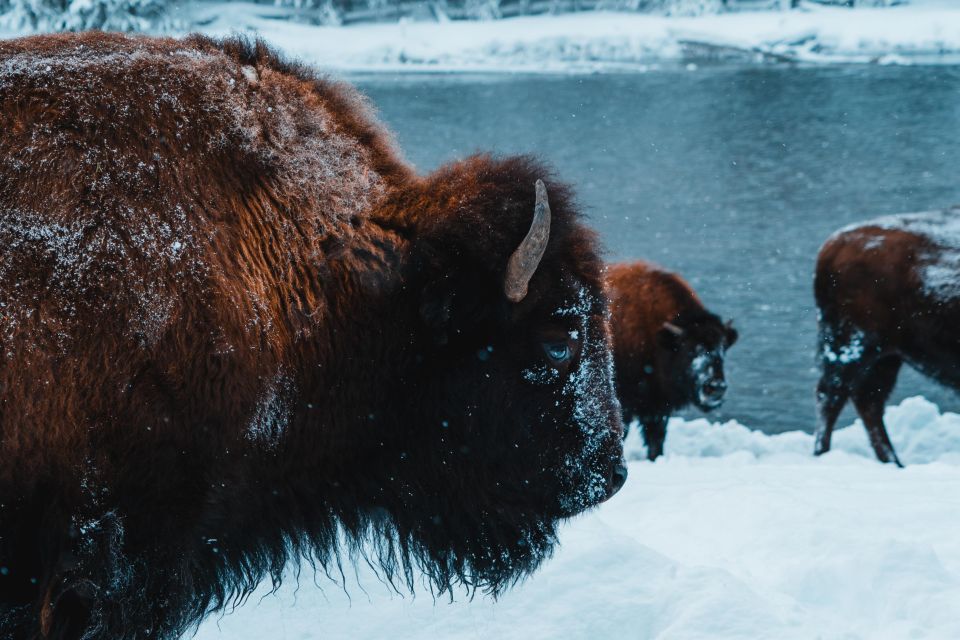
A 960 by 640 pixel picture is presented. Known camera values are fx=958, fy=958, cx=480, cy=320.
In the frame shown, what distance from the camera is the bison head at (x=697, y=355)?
7.52 meters

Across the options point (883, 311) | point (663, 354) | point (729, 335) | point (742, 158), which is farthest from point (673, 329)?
point (742, 158)

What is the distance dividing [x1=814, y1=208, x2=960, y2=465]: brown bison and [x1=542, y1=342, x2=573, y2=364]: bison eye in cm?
531

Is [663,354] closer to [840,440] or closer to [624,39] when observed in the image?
[840,440]

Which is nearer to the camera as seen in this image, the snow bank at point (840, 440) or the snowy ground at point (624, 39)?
the snow bank at point (840, 440)

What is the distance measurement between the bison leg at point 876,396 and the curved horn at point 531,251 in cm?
575

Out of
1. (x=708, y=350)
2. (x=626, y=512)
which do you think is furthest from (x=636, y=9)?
(x=626, y=512)

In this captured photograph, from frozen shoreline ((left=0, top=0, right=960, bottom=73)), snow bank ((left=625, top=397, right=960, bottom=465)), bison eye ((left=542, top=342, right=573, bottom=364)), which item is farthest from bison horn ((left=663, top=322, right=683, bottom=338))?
frozen shoreline ((left=0, top=0, right=960, bottom=73))

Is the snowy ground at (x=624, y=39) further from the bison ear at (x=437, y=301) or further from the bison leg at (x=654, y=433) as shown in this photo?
the bison ear at (x=437, y=301)

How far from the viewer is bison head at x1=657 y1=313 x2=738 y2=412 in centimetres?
752

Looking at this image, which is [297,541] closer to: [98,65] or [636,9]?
[98,65]

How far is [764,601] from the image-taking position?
2.87 metres

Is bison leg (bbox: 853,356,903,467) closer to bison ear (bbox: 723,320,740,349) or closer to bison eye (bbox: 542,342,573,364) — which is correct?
bison ear (bbox: 723,320,740,349)

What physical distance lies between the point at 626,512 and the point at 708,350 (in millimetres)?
3468

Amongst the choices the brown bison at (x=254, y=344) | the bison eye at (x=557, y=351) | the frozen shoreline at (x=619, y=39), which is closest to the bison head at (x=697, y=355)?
the brown bison at (x=254, y=344)
